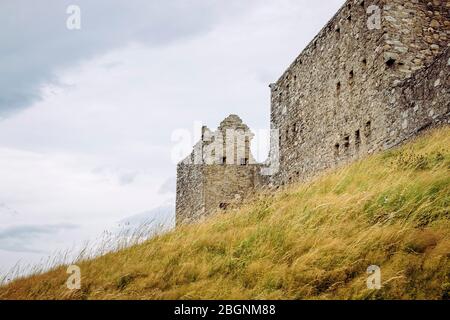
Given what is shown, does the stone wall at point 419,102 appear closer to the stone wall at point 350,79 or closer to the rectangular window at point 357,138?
the stone wall at point 350,79

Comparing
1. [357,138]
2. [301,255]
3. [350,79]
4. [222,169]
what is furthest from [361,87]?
[301,255]

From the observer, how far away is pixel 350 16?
15094 mm

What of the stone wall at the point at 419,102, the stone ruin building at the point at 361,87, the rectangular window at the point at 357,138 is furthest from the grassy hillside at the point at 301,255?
the rectangular window at the point at 357,138

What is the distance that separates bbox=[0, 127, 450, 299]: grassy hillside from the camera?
15.3ft

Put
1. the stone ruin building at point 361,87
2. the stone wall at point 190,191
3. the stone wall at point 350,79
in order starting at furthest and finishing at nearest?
the stone wall at point 190,191 → the stone wall at point 350,79 → the stone ruin building at point 361,87

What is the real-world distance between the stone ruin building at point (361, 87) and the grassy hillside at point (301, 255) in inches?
113

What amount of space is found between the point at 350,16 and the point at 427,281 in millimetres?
12206

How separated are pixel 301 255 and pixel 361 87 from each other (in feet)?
33.6

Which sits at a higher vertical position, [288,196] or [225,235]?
[288,196]

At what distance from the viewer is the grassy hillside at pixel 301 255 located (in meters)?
4.66

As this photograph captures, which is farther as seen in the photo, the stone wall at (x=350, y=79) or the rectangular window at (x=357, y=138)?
→ the rectangular window at (x=357, y=138)

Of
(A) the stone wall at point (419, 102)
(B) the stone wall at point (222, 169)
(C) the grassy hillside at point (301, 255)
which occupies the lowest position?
(C) the grassy hillside at point (301, 255)
